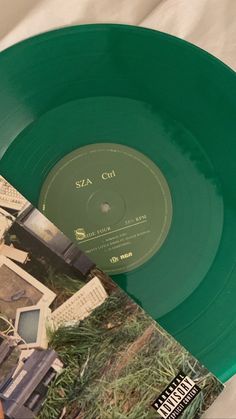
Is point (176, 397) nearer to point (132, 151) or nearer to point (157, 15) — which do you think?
point (132, 151)

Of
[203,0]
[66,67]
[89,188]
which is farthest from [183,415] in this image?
[203,0]

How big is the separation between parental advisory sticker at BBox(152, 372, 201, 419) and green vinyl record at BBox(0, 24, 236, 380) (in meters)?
0.07

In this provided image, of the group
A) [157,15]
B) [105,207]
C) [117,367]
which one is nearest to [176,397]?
[117,367]

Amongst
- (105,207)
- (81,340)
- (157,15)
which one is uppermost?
(157,15)

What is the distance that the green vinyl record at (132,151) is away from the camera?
0.69m

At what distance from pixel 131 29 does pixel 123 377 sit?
1.36 ft

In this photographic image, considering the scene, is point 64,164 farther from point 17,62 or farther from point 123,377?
point 123,377

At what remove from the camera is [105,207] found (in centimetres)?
71

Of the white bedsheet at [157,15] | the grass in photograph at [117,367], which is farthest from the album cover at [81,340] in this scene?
the white bedsheet at [157,15]

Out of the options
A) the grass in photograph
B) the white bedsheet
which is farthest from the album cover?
the white bedsheet

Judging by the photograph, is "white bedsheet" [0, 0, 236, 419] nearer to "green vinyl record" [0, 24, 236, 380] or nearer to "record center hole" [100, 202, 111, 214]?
"green vinyl record" [0, 24, 236, 380]

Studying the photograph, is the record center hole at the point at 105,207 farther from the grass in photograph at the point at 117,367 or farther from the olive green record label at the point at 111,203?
the grass in photograph at the point at 117,367

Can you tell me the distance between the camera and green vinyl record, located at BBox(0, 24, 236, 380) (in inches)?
27.0

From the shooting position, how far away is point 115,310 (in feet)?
2.07
